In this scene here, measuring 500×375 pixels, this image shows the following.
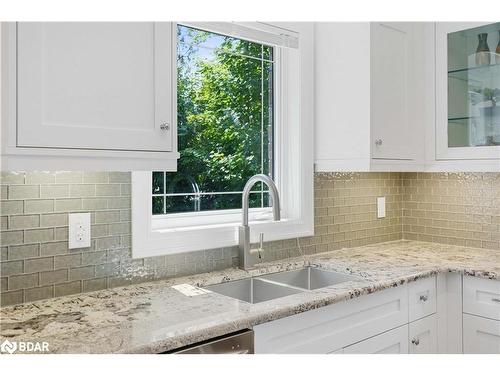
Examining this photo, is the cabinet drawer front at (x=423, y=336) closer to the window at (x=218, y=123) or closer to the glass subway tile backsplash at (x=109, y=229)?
the glass subway tile backsplash at (x=109, y=229)

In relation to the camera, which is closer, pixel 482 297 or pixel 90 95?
pixel 90 95

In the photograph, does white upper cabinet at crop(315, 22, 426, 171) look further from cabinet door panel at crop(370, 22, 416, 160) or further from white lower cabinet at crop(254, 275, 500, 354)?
white lower cabinet at crop(254, 275, 500, 354)

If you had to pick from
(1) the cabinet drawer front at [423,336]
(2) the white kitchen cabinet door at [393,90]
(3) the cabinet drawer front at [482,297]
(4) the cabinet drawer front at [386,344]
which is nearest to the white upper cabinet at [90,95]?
(4) the cabinet drawer front at [386,344]

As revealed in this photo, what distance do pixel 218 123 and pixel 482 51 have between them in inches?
54.5

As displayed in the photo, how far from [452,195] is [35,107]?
7.47 feet

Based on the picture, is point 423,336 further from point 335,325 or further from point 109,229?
point 109,229

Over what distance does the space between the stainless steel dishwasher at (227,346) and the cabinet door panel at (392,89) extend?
1.19m

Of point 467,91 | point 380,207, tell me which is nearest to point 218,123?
point 380,207

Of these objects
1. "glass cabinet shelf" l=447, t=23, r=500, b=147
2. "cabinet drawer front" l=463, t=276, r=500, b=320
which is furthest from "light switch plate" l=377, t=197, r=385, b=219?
"cabinet drawer front" l=463, t=276, r=500, b=320

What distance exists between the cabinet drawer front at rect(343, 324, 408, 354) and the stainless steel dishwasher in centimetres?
49

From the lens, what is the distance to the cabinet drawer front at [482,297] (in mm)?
1970

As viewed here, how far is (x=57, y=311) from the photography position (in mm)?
1445

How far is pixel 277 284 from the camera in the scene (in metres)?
1.96

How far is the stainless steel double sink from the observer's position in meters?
1.90
